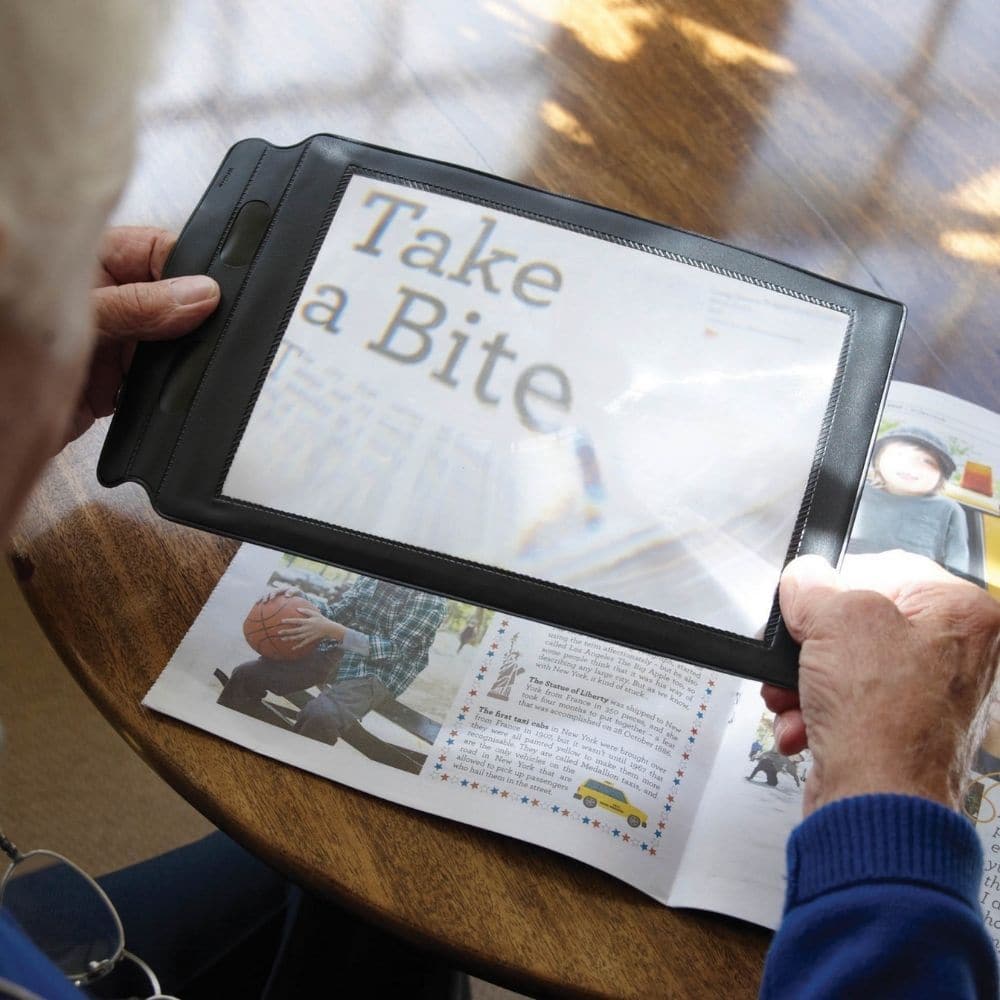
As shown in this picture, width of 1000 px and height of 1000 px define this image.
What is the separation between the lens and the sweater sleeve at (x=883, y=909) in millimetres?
546

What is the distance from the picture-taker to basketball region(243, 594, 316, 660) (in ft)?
2.39

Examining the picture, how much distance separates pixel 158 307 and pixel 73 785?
94 centimetres

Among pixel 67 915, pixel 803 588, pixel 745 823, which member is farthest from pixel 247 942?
pixel 803 588

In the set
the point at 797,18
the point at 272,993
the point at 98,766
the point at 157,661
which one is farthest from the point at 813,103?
the point at 98,766

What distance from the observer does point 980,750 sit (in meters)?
0.72

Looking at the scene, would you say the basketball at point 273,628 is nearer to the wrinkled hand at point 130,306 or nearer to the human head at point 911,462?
the wrinkled hand at point 130,306

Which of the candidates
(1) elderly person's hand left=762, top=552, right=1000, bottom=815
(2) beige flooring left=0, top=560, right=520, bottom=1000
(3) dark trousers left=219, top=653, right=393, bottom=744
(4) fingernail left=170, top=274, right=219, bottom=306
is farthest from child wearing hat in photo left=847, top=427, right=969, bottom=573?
(2) beige flooring left=0, top=560, right=520, bottom=1000

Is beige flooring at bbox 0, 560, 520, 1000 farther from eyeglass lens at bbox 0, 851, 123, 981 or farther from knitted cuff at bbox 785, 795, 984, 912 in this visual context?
knitted cuff at bbox 785, 795, 984, 912

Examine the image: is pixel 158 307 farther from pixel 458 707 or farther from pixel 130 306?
pixel 458 707

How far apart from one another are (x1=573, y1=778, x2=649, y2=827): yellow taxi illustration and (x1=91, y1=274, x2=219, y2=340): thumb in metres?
0.37

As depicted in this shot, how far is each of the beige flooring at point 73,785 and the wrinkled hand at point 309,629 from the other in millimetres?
747

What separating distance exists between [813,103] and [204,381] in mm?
648

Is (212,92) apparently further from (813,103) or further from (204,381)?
(813,103)

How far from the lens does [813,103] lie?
1.00m
